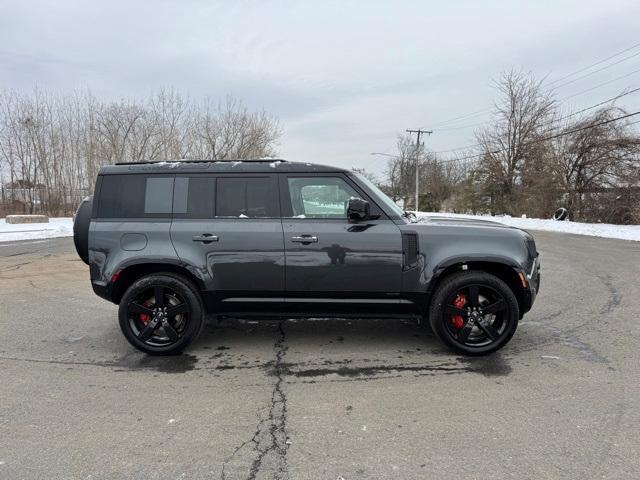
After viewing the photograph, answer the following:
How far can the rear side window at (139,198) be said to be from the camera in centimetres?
455

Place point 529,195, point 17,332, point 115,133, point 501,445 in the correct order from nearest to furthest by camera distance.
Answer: point 501,445, point 17,332, point 529,195, point 115,133

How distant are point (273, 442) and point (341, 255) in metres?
1.90

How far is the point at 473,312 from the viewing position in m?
4.39

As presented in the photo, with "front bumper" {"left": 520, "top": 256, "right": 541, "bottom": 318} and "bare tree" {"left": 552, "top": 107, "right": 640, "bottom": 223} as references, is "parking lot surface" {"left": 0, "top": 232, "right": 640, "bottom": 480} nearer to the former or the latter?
"front bumper" {"left": 520, "top": 256, "right": 541, "bottom": 318}

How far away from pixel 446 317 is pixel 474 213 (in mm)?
39278

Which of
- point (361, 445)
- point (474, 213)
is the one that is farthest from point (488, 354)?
point (474, 213)

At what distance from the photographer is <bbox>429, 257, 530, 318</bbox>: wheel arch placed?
14.2 ft

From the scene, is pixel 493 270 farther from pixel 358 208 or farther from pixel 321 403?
pixel 321 403

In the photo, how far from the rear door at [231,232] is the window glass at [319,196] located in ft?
0.67

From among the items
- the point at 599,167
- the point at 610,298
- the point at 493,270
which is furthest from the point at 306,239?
the point at 599,167

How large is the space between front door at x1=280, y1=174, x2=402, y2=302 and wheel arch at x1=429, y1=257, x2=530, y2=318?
408 mm

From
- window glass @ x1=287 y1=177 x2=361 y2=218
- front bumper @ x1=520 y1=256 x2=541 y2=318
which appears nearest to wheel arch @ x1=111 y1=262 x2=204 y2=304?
window glass @ x1=287 y1=177 x2=361 y2=218

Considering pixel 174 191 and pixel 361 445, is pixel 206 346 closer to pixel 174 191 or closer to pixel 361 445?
pixel 174 191

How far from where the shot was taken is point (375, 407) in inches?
135
